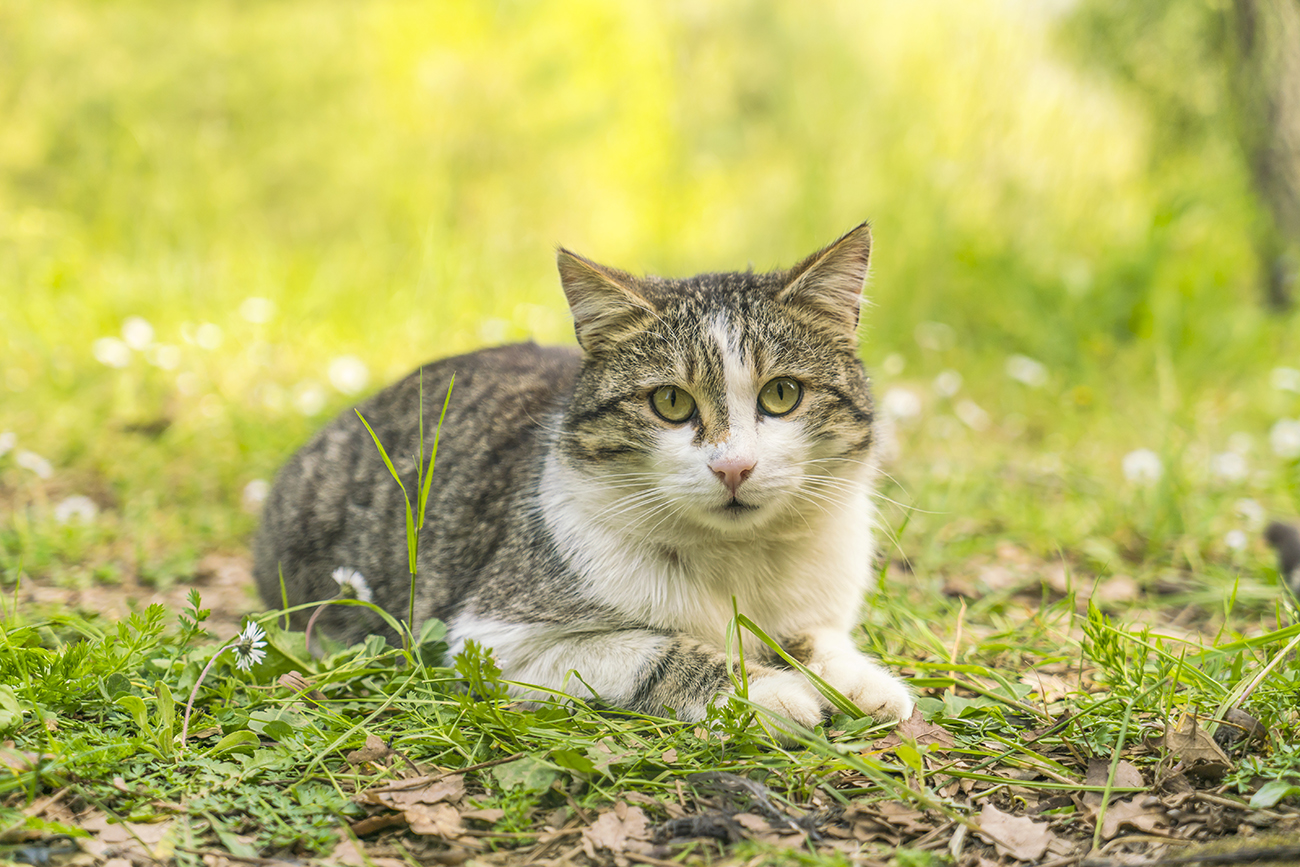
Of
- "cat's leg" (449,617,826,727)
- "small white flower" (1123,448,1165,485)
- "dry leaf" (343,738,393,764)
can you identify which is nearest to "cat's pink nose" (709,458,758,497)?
"cat's leg" (449,617,826,727)

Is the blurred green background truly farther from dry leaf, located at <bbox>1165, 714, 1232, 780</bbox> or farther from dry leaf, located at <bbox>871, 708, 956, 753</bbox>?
dry leaf, located at <bbox>1165, 714, 1232, 780</bbox>

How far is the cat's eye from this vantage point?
234 cm

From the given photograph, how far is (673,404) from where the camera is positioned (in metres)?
2.33

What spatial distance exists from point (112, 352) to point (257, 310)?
34.9 inches

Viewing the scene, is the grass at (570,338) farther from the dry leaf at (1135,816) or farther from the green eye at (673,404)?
the green eye at (673,404)

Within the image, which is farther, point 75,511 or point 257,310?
point 257,310

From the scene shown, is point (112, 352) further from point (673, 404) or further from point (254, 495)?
point (673, 404)

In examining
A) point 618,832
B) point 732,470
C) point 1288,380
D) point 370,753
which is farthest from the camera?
point 1288,380

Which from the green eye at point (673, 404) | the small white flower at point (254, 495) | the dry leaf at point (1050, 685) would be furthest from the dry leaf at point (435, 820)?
the small white flower at point (254, 495)

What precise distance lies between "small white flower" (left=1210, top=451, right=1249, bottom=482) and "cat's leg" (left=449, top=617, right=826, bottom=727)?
2.85 meters

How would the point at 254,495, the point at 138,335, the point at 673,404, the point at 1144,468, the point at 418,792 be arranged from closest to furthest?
1. the point at 418,792
2. the point at 673,404
3. the point at 1144,468
4. the point at 254,495
5. the point at 138,335

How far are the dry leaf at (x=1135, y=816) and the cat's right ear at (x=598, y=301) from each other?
5.18ft

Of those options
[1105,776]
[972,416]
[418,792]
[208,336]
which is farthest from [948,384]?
[208,336]

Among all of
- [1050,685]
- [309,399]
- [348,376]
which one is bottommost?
[1050,685]
